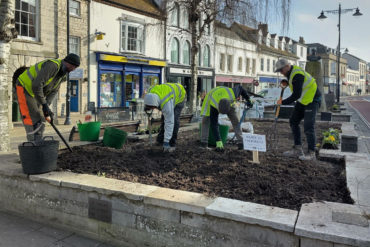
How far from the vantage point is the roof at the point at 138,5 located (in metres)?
21.2

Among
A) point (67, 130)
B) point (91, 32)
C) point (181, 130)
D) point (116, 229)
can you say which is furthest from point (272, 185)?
point (91, 32)

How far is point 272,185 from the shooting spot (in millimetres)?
3965

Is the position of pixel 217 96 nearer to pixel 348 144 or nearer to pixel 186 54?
pixel 348 144

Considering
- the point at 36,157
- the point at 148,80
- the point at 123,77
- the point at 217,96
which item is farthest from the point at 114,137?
the point at 148,80

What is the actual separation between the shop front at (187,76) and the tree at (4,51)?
20562mm

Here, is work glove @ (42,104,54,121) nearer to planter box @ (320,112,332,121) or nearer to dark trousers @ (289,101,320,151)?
dark trousers @ (289,101,320,151)

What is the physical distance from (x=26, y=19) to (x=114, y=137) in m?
11.9

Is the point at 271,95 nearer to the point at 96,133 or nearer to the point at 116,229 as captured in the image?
the point at 96,133

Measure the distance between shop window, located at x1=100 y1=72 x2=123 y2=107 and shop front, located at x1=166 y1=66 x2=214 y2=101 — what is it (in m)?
5.04

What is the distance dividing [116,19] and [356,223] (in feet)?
68.5

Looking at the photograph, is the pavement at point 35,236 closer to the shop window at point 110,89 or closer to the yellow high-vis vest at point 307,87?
the yellow high-vis vest at point 307,87

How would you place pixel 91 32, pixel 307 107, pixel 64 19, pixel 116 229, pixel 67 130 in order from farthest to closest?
pixel 91 32 → pixel 64 19 → pixel 67 130 → pixel 307 107 → pixel 116 229

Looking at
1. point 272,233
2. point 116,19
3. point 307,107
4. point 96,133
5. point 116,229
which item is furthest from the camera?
point 116,19

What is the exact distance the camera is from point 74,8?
18.8 m
